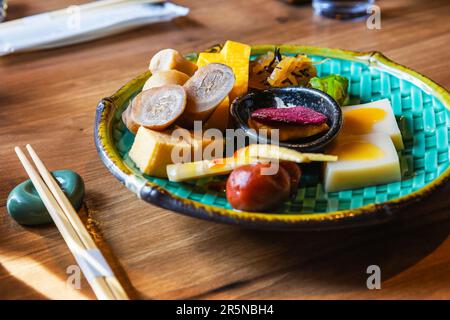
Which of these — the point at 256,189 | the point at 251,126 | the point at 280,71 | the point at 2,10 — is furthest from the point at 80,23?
the point at 256,189

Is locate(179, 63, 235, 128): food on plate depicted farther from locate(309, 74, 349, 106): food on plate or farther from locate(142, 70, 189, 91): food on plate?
locate(309, 74, 349, 106): food on plate

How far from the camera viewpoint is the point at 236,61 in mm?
1479

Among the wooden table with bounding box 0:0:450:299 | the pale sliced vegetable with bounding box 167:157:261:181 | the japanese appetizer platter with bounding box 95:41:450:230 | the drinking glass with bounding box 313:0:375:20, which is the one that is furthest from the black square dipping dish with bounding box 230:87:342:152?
the drinking glass with bounding box 313:0:375:20

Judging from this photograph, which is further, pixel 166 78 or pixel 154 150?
pixel 166 78

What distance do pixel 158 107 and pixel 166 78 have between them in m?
0.11

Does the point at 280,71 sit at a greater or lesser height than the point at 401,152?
greater

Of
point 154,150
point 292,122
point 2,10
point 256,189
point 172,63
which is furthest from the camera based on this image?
point 2,10

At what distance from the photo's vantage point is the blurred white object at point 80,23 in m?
2.09

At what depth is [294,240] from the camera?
1.18 metres

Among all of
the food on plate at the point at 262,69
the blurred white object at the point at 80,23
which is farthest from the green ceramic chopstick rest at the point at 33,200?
the blurred white object at the point at 80,23

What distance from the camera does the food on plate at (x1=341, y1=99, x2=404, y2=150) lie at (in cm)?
135

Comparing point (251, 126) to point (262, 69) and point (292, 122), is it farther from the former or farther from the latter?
point (262, 69)

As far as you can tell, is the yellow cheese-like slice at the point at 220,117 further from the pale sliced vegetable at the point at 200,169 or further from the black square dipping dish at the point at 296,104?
the pale sliced vegetable at the point at 200,169

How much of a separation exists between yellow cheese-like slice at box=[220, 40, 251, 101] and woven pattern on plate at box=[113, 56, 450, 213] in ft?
0.88
